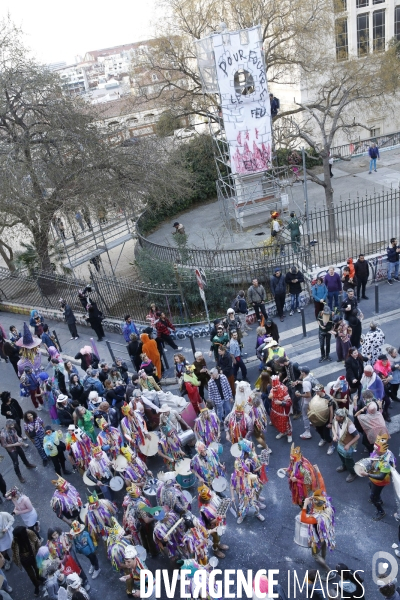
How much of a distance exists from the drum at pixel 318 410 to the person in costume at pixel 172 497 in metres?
2.42

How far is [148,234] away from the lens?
22469mm

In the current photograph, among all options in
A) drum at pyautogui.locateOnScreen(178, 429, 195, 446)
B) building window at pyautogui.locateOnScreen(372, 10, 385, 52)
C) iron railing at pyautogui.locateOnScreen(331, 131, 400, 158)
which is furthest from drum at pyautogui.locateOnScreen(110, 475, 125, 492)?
building window at pyautogui.locateOnScreen(372, 10, 385, 52)

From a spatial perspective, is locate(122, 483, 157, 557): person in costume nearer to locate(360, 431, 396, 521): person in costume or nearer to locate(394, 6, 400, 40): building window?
locate(360, 431, 396, 521): person in costume

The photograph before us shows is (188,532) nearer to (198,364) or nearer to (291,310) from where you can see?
(198,364)

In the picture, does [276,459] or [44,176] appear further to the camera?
[44,176]

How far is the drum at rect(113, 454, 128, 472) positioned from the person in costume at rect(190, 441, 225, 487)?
991 mm

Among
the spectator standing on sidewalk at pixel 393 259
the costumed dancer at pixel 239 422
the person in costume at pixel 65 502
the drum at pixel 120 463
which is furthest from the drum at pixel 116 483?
the spectator standing on sidewalk at pixel 393 259

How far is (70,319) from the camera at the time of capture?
13.4 metres

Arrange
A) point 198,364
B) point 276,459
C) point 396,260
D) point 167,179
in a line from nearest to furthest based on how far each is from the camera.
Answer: point 276,459, point 198,364, point 396,260, point 167,179

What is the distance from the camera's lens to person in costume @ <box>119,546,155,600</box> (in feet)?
19.2

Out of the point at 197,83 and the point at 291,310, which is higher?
the point at 197,83

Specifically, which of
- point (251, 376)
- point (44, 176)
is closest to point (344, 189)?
point (44, 176)

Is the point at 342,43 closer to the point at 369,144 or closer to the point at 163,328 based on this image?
the point at 369,144

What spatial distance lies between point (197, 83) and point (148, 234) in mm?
7583
